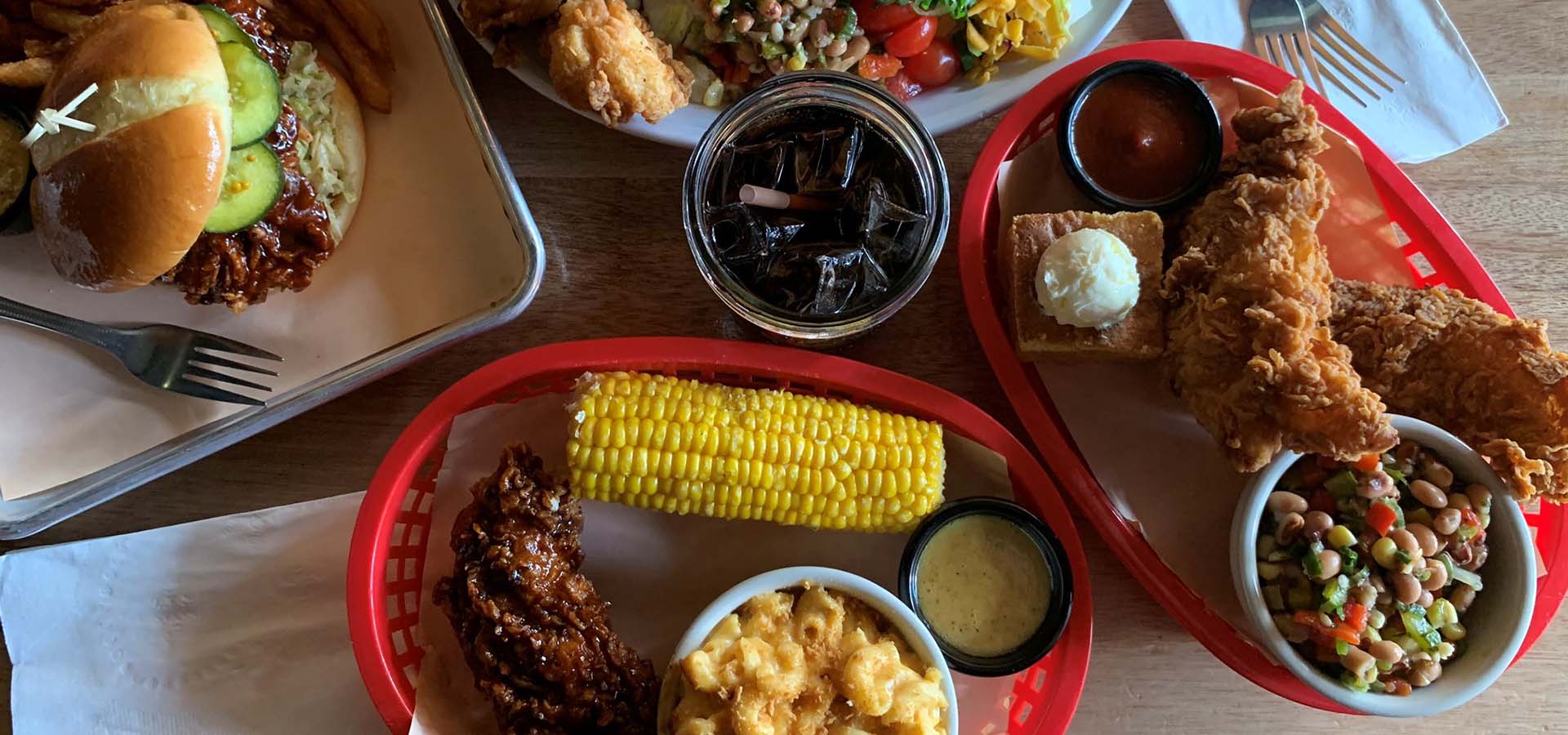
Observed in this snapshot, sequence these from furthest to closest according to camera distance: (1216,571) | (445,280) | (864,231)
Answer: (445,280)
(1216,571)
(864,231)

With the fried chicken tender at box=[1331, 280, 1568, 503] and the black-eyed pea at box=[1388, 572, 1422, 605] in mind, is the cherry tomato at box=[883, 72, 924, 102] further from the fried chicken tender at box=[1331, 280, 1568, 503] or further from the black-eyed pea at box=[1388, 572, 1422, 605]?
the black-eyed pea at box=[1388, 572, 1422, 605]

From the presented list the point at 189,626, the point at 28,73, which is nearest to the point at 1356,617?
the point at 189,626

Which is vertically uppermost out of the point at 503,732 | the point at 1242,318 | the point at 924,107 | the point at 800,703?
the point at 924,107

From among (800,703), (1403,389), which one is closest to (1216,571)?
(1403,389)

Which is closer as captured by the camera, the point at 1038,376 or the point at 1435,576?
the point at 1435,576

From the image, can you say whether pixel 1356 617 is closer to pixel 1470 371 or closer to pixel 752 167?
pixel 1470 371

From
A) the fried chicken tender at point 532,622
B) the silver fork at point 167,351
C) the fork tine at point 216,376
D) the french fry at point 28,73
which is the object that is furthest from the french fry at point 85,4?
the fried chicken tender at point 532,622

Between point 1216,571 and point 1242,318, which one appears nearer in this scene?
point 1242,318

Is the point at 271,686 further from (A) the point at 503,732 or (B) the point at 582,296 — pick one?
(B) the point at 582,296
